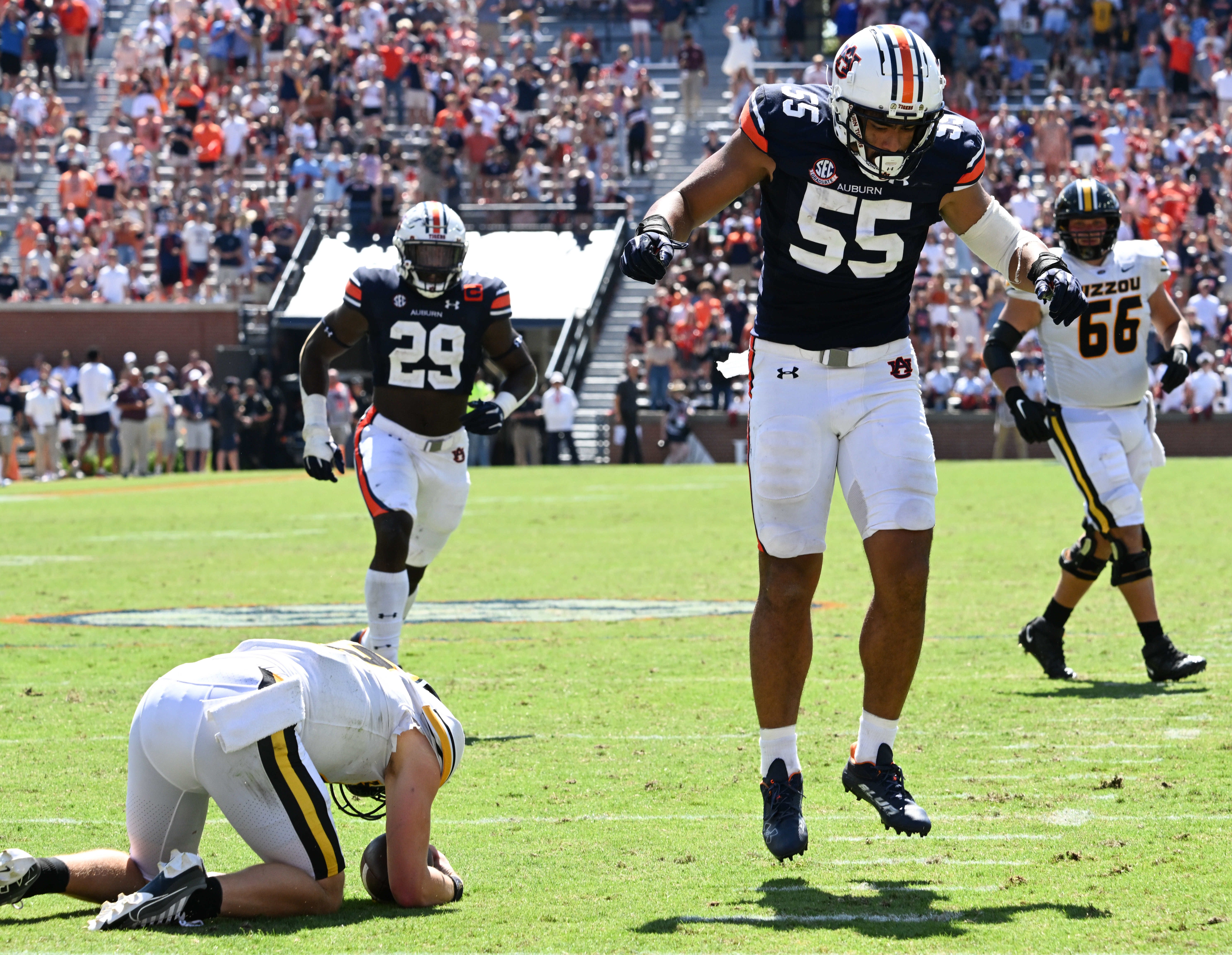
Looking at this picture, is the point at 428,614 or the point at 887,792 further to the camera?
the point at 428,614

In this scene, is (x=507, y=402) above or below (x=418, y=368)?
below

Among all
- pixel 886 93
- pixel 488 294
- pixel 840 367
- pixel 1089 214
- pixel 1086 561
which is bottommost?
pixel 1086 561

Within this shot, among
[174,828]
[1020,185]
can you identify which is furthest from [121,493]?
[174,828]

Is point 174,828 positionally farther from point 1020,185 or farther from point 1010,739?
point 1020,185

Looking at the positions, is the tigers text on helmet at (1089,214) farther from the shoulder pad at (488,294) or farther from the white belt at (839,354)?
the white belt at (839,354)

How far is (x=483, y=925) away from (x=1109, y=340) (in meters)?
5.06

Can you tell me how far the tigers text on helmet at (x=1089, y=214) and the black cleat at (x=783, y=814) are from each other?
13.1 ft

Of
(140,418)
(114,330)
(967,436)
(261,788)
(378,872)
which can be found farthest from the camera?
(114,330)

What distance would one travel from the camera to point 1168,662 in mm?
7645

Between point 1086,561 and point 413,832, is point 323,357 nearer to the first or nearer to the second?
point 1086,561

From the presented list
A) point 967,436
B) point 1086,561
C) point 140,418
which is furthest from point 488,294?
point 967,436

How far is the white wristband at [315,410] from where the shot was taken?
7.90m

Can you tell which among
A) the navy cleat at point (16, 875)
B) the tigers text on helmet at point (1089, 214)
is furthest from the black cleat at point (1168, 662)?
the navy cleat at point (16, 875)

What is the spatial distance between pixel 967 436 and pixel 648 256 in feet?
73.0
